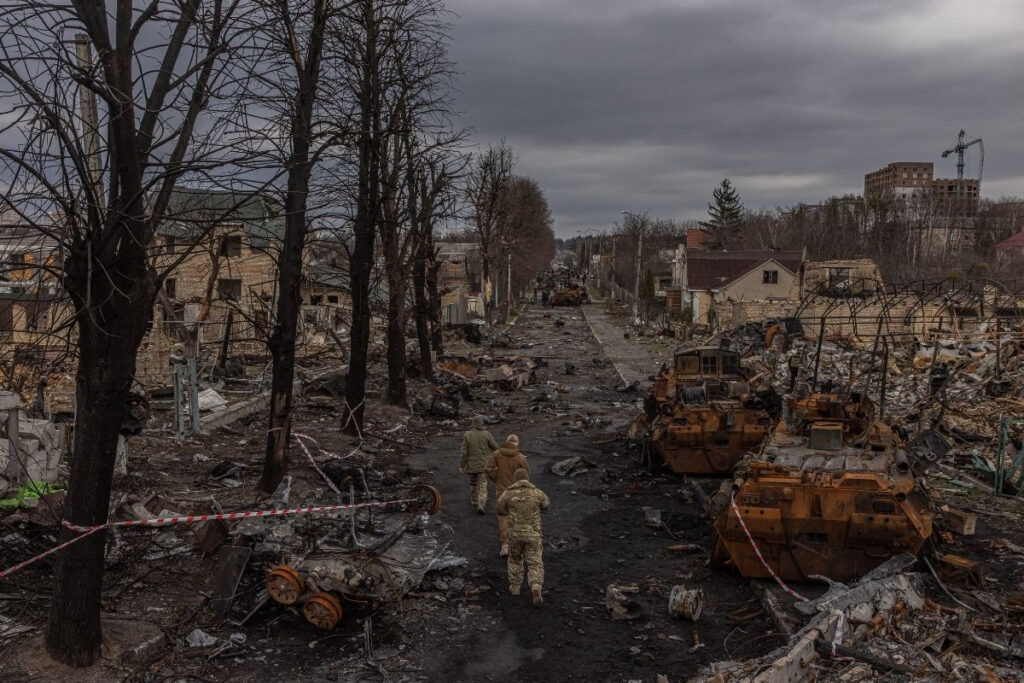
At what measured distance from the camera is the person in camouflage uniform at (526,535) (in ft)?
28.4

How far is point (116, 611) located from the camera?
772 cm

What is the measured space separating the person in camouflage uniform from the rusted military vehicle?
5.96m

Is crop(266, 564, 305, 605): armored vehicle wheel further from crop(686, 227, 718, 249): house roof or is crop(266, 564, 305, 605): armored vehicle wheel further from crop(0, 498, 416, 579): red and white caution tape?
crop(686, 227, 718, 249): house roof

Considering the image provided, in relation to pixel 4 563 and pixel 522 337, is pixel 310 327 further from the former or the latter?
pixel 4 563

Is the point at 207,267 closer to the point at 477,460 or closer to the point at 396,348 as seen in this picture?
the point at 396,348

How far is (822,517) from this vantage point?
861cm

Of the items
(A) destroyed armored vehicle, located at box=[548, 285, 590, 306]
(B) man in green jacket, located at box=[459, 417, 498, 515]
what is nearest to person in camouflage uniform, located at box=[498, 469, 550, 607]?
(B) man in green jacket, located at box=[459, 417, 498, 515]

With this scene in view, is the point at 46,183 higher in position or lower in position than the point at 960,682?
higher

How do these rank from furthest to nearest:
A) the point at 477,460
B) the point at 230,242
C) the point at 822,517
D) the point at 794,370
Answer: the point at 794,370 < the point at 477,460 < the point at 230,242 < the point at 822,517

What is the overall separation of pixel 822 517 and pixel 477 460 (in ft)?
16.3

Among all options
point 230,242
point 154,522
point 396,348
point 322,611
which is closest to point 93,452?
point 154,522

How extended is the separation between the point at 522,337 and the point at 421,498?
118 ft

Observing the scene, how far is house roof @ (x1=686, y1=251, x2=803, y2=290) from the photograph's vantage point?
53.8m

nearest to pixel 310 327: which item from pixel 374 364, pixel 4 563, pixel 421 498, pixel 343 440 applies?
pixel 374 364
